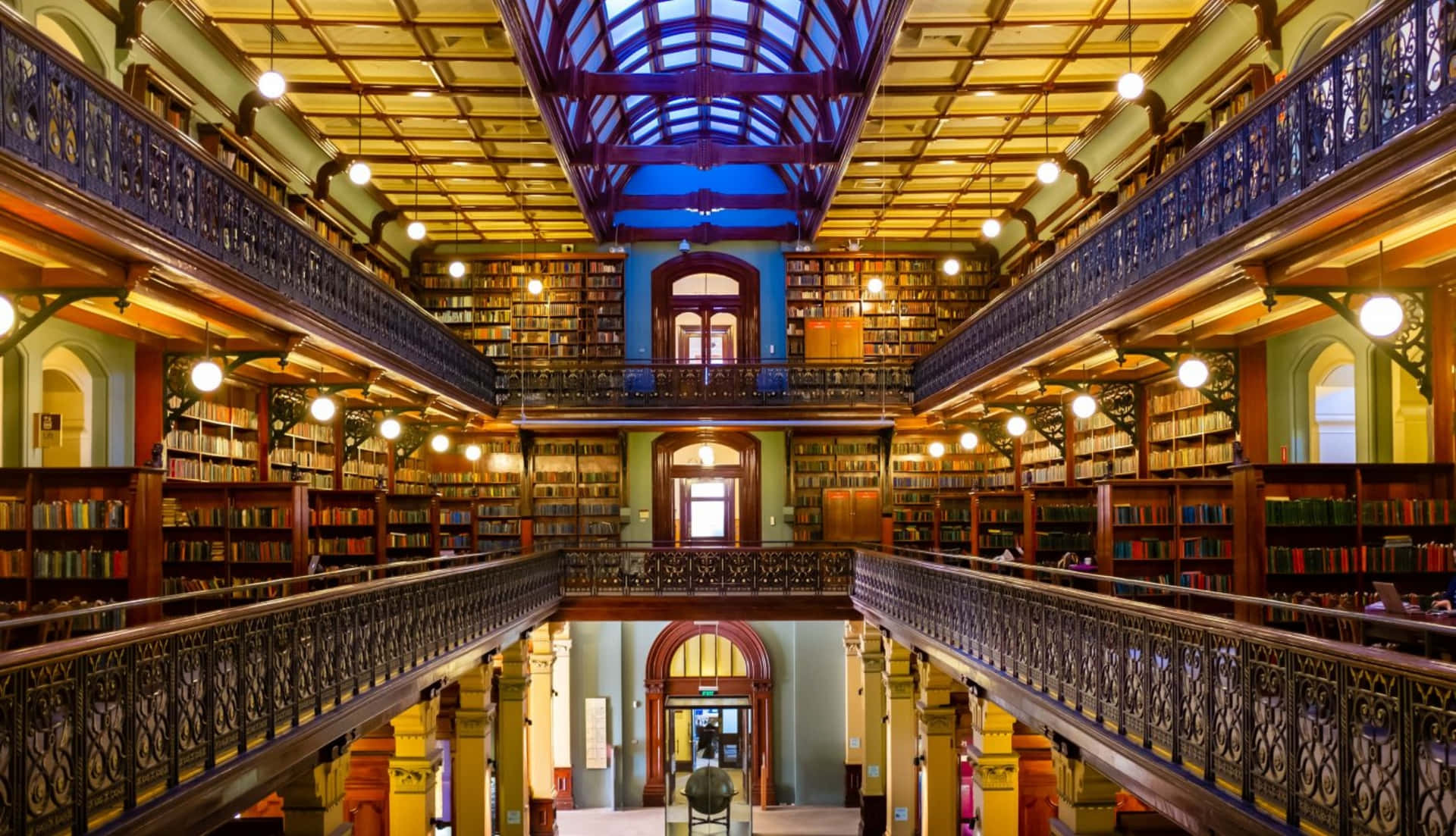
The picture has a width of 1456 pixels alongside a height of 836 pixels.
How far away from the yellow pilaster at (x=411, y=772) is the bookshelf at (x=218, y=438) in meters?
3.29

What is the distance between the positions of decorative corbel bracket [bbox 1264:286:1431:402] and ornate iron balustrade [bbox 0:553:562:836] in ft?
18.2

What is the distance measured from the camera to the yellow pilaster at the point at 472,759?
1108 cm

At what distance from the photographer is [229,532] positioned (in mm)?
9672

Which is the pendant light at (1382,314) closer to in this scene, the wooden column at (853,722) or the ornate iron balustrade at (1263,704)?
the ornate iron balustrade at (1263,704)

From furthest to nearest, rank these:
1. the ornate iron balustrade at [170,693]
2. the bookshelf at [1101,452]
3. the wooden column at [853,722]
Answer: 1. the wooden column at [853,722]
2. the bookshelf at [1101,452]
3. the ornate iron balustrade at [170,693]

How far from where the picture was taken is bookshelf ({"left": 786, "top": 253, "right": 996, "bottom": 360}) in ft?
55.5

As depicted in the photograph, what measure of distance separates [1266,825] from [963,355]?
30.6 feet

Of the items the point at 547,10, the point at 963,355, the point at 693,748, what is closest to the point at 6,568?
the point at 547,10

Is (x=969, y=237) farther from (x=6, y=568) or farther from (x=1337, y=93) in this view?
(x=6, y=568)

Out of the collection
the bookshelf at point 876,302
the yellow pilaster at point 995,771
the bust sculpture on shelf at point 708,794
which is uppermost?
the bookshelf at point 876,302

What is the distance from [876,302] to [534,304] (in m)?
5.18

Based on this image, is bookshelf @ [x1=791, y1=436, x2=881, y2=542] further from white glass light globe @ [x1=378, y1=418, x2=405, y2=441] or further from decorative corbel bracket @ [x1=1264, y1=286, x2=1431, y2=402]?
decorative corbel bracket @ [x1=1264, y1=286, x2=1431, y2=402]

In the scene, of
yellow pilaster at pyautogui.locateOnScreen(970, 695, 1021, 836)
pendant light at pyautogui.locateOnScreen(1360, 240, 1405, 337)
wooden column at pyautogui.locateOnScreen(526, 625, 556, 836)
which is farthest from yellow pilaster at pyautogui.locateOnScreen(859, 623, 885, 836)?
pendant light at pyautogui.locateOnScreen(1360, 240, 1405, 337)

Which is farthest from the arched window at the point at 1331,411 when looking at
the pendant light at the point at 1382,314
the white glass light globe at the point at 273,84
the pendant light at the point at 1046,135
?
the white glass light globe at the point at 273,84
